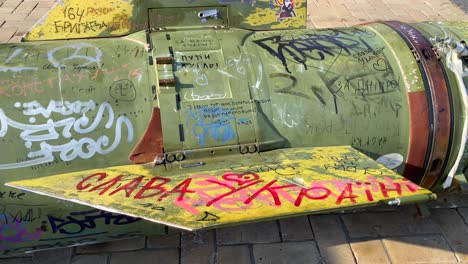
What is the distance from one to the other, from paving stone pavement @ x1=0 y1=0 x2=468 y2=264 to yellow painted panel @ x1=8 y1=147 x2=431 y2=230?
3.00 feet

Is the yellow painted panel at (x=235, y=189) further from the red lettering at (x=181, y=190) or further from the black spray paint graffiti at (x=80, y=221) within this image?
the black spray paint graffiti at (x=80, y=221)

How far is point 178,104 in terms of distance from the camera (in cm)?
272

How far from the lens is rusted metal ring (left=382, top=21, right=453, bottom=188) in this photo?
118 inches

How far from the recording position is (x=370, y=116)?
296 cm

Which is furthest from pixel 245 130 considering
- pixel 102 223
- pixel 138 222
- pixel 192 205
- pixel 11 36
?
pixel 11 36

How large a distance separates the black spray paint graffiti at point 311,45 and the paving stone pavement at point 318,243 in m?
1.35

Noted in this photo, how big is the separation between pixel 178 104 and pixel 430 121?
176 centimetres

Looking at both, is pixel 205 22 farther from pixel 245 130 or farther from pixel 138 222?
pixel 138 222

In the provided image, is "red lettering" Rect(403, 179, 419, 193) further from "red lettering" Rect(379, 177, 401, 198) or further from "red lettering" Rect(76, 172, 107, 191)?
"red lettering" Rect(76, 172, 107, 191)

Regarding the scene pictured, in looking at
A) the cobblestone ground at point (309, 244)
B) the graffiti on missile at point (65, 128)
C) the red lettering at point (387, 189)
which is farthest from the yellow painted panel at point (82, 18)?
the red lettering at point (387, 189)

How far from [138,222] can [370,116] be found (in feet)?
5.75

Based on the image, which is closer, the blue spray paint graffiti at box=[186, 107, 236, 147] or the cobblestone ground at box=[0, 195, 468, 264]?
the blue spray paint graffiti at box=[186, 107, 236, 147]

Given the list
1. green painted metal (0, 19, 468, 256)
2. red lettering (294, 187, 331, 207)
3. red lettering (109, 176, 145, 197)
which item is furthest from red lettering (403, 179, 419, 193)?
red lettering (109, 176, 145, 197)

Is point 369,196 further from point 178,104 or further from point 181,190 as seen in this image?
point 178,104
